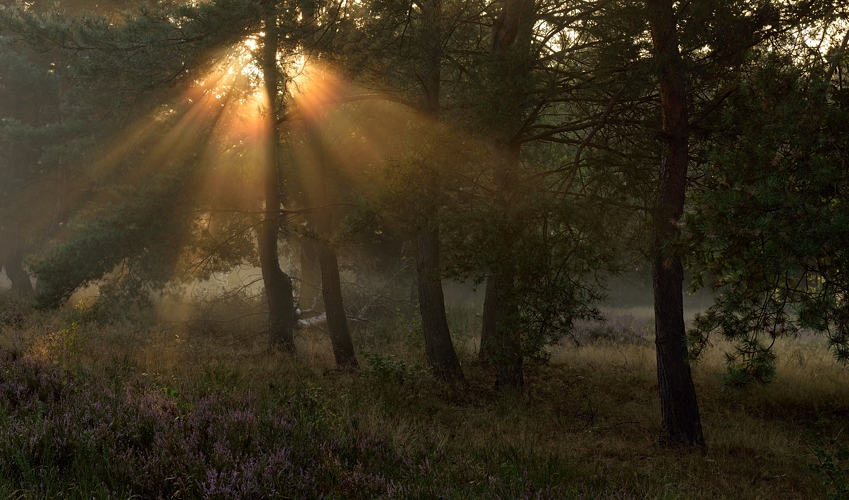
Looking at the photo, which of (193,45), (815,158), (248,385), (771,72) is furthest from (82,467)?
(193,45)

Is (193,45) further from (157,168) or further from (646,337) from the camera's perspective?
(646,337)

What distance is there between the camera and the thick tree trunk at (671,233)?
8.27 meters

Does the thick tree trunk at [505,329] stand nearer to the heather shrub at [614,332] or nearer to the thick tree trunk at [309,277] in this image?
the heather shrub at [614,332]

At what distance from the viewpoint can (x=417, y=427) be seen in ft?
22.2

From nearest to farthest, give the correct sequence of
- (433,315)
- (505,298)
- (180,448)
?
1. (180,448)
2. (505,298)
3. (433,315)

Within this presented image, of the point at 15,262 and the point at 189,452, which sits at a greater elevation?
the point at 189,452

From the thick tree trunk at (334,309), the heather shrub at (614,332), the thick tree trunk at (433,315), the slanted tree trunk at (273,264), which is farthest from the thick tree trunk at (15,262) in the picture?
the heather shrub at (614,332)

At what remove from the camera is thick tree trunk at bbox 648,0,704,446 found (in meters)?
8.27

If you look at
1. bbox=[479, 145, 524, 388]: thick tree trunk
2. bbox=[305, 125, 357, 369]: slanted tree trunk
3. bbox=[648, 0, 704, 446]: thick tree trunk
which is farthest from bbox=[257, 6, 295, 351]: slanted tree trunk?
bbox=[648, 0, 704, 446]: thick tree trunk

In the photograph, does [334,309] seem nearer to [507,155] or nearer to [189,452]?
[507,155]

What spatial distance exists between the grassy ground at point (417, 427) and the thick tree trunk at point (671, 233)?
0.56 meters

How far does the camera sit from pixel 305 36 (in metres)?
11.0

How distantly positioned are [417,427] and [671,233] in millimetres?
4207

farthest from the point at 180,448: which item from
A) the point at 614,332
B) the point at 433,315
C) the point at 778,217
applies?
the point at 614,332
